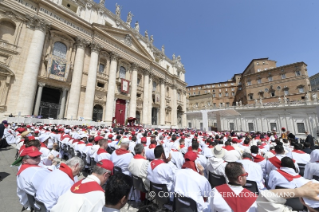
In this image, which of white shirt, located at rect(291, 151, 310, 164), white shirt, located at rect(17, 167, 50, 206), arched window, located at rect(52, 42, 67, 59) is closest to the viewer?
white shirt, located at rect(17, 167, 50, 206)

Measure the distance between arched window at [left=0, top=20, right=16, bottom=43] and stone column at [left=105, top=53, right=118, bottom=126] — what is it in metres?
11.5

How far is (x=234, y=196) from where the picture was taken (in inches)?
72.2

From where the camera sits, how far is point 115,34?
2464cm

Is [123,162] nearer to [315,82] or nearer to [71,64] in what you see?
[71,64]

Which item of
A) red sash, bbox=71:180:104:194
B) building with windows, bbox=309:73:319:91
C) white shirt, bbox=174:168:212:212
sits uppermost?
building with windows, bbox=309:73:319:91

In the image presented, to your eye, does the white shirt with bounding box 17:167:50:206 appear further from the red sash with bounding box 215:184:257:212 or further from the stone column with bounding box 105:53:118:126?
the stone column with bounding box 105:53:118:126

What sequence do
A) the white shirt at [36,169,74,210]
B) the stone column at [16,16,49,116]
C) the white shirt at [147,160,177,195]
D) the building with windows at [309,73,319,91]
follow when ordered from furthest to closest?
the building with windows at [309,73,319,91], the stone column at [16,16,49,116], the white shirt at [147,160,177,195], the white shirt at [36,169,74,210]

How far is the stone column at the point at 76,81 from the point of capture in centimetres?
1816

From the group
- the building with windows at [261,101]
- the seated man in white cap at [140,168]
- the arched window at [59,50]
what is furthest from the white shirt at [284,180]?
the arched window at [59,50]

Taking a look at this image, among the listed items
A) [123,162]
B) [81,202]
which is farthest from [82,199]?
[123,162]

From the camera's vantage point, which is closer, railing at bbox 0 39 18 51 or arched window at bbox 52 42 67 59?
railing at bbox 0 39 18 51

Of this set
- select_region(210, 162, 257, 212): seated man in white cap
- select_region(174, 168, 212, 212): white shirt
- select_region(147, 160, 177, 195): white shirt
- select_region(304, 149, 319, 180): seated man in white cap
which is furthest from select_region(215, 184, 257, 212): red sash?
select_region(304, 149, 319, 180): seated man in white cap

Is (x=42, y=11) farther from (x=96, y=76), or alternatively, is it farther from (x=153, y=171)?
(x=153, y=171)

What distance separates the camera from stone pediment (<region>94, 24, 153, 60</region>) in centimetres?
2311
